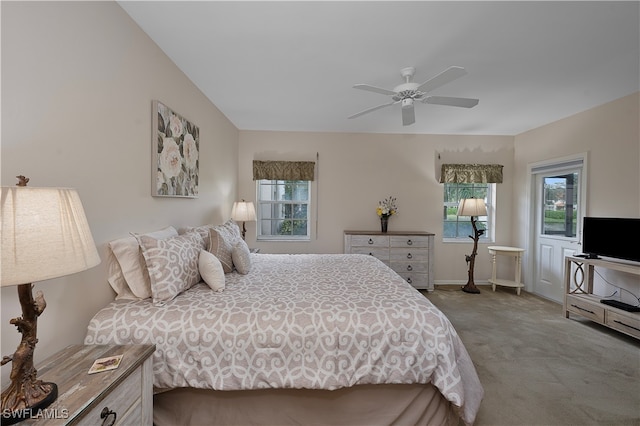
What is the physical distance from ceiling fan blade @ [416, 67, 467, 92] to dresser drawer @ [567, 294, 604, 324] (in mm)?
2925

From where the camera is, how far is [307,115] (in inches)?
147

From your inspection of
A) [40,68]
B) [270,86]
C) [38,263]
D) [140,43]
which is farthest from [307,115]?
[38,263]

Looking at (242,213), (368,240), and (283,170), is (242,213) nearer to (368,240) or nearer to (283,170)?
(283,170)

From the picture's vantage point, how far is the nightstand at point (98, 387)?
89 centimetres

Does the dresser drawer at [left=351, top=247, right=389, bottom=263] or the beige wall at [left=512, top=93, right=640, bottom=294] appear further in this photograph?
the dresser drawer at [left=351, top=247, right=389, bottom=263]

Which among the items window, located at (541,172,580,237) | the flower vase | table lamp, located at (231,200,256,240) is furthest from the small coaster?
window, located at (541,172,580,237)

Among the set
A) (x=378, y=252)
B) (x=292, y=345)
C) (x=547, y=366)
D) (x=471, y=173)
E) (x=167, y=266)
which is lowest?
(x=547, y=366)

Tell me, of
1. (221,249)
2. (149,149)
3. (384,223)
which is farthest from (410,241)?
(149,149)

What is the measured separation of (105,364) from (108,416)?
0.20 meters

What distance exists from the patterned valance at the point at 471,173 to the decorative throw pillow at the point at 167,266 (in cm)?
410

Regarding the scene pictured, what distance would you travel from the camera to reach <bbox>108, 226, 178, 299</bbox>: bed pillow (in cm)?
164

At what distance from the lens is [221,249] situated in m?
2.28

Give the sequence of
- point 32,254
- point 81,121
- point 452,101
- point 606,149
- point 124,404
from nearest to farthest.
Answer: point 32,254, point 124,404, point 81,121, point 452,101, point 606,149

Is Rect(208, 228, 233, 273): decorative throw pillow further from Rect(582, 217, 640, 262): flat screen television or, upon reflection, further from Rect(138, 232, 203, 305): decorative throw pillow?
Rect(582, 217, 640, 262): flat screen television
